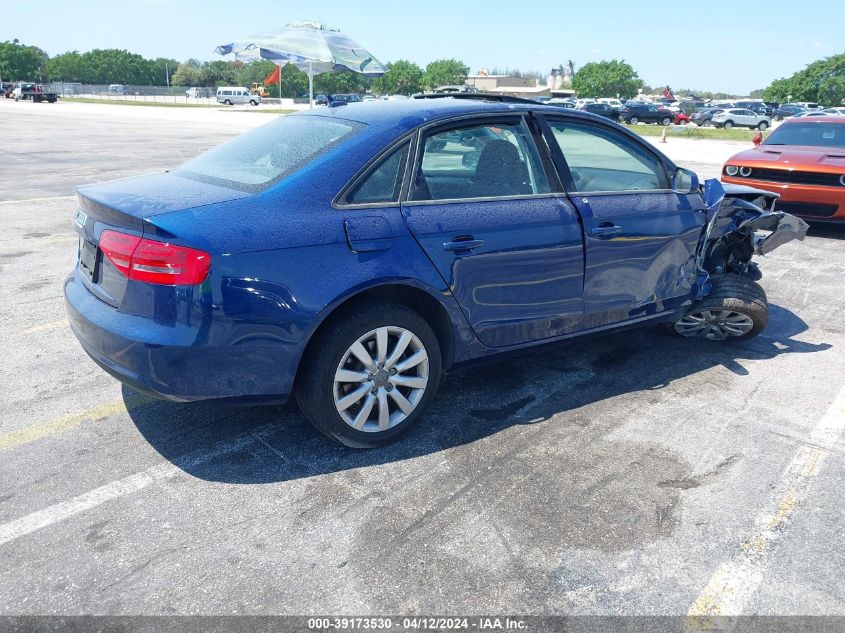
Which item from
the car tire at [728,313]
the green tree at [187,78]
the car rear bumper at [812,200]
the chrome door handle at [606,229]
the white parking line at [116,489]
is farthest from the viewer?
the green tree at [187,78]

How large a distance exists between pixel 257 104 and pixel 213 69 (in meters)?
74.8

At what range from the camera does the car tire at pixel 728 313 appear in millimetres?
4859

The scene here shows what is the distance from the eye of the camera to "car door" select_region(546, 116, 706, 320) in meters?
4.11

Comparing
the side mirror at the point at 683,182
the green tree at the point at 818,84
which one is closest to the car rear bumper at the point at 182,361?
the side mirror at the point at 683,182

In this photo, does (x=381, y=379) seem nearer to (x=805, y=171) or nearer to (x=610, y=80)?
(x=805, y=171)

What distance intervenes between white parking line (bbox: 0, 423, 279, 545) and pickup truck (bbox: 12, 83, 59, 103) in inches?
2657

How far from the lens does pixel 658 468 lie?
3469 mm

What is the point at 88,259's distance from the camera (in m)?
3.40

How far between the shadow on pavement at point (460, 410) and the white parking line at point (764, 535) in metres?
0.96

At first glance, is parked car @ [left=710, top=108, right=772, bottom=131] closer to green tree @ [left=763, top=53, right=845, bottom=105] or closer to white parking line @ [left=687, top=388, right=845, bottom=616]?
white parking line @ [left=687, top=388, right=845, bottom=616]

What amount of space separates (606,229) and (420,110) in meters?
1.27

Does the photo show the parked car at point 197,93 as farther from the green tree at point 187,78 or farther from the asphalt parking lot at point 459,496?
the asphalt parking lot at point 459,496

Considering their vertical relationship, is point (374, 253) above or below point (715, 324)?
above

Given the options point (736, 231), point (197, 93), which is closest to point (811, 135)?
point (736, 231)
